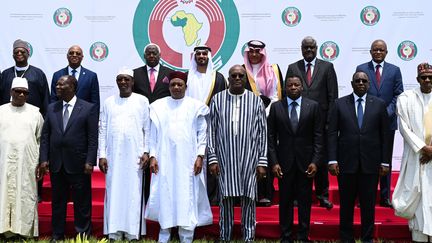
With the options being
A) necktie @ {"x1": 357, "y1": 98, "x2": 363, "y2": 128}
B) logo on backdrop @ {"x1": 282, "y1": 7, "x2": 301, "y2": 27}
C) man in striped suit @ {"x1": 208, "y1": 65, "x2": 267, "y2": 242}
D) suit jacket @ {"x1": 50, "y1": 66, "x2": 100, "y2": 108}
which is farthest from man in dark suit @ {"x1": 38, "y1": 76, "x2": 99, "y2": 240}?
logo on backdrop @ {"x1": 282, "y1": 7, "x2": 301, "y2": 27}

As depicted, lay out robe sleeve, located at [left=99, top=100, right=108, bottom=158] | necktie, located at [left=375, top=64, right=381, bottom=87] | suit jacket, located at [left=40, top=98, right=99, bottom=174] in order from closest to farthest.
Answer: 1. suit jacket, located at [left=40, top=98, right=99, bottom=174]
2. robe sleeve, located at [left=99, top=100, right=108, bottom=158]
3. necktie, located at [left=375, top=64, right=381, bottom=87]

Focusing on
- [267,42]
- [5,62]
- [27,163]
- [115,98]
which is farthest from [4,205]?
[267,42]

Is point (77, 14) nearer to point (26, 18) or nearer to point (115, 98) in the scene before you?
point (26, 18)

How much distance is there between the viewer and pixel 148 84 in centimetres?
679

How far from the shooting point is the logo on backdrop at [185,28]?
8.30 m

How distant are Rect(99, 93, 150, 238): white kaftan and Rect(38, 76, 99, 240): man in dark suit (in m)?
0.17

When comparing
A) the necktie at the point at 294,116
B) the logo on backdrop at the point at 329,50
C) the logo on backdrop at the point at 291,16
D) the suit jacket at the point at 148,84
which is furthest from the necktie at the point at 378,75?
the suit jacket at the point at 148,84

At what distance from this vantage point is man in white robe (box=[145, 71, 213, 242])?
618cm

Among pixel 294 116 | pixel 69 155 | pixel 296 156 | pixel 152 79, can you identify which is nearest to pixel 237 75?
pixel 294 116

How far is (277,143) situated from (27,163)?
244 cm

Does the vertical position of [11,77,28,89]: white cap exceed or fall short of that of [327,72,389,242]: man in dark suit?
it exceeds it

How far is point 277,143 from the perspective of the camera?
20.6ft

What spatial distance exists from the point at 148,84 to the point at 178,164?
104cm

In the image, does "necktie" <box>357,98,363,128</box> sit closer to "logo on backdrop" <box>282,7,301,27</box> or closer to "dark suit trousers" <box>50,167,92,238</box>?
"logo on backdrop" <box>282,7,301,27</box>
